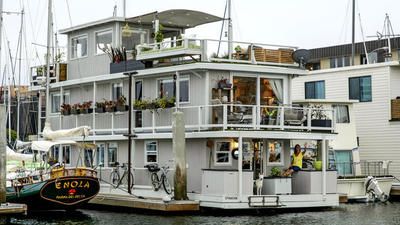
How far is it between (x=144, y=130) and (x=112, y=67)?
10.7ft

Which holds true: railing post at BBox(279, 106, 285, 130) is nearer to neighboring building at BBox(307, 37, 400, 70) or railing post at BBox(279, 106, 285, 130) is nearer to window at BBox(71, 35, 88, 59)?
window at BBox(71, 35, 88, 59)

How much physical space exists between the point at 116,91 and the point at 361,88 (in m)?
13.0

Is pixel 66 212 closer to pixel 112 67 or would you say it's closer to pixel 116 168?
pixel 116 168

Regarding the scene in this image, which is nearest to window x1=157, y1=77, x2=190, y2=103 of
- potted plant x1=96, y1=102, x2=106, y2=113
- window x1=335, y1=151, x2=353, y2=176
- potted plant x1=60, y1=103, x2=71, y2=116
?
potted plant x1=96, y1=102, x2=106, y2=113

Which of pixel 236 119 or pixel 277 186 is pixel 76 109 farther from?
pixel 277 186

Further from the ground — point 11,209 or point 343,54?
point 343,54

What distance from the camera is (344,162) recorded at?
4006cm

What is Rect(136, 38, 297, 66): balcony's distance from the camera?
32.2 metres

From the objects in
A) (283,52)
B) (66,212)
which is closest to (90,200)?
(66,212)

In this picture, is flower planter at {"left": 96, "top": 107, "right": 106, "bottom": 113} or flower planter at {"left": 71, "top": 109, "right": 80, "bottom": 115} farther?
flower planter at {"left": 71, "top": 109, "right": 80, "bottom": 115}

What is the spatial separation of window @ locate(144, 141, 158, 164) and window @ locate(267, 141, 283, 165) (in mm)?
4439

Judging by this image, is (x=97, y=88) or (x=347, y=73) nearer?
(x=97, y=88)

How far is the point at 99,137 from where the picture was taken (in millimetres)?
35875

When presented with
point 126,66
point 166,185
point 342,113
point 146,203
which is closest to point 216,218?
point 146,203
